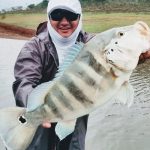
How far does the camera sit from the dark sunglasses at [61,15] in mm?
4562

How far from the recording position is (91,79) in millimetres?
3369

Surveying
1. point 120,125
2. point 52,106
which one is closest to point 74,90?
point 52,106

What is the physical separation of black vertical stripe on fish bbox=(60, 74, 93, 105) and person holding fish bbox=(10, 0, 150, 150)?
2.97 feet

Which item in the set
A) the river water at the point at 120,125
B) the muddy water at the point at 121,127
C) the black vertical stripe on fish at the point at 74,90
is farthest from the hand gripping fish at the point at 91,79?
the muddy water at the point at 121,127

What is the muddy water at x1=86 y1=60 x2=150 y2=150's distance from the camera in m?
9.27

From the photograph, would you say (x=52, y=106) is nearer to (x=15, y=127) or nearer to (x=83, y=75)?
(x=83, y=75)

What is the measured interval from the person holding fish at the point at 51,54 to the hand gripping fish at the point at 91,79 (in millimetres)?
757

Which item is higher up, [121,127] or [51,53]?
[51,53]

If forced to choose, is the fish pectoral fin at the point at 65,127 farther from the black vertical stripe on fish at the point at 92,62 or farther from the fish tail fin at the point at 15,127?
the black vertical stripe on fish at the point at 92,62

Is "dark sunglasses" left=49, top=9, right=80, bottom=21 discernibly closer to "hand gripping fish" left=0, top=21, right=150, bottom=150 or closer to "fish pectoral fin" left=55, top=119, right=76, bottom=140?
"hand gripping fish" left=0, top=21, right=150, bottom=150

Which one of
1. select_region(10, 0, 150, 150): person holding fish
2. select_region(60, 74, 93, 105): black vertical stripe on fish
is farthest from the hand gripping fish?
select_region(10, 0, 150, 150): person holding fish

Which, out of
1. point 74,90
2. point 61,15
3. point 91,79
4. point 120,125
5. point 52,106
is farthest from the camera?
point 120,125

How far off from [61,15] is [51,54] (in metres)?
0.37

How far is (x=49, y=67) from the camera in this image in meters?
4.65
